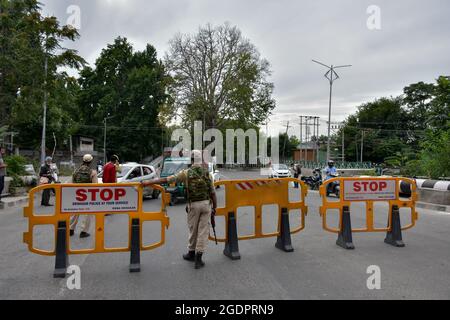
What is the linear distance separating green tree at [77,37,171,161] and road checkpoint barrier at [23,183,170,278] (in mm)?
53159

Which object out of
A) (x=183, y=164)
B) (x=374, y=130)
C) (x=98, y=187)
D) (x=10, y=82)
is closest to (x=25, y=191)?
(x=10, y=82)

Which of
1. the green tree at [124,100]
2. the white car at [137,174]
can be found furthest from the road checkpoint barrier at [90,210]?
the green tree at [124,100]

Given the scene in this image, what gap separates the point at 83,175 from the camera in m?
9.24

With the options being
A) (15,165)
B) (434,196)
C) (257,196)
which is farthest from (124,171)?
(434,196)

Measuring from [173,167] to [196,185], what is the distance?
11.6m

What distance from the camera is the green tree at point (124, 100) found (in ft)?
196

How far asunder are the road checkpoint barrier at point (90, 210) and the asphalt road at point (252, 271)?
336mm

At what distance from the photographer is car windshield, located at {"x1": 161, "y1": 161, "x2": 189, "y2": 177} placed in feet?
58.0

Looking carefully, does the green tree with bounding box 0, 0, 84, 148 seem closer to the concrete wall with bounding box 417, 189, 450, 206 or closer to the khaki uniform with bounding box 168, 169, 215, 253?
the khaki uniform with bounding box 168, 169, 215, 253

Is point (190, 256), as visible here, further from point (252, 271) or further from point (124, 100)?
point (124, 100)

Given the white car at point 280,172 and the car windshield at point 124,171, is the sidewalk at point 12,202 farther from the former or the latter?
the white car at point 280,172

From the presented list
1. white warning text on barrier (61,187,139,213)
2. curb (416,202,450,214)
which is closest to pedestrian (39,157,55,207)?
white warning text on barrier (61,187,139,213)

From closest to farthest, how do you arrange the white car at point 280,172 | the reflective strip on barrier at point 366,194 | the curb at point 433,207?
the reflective strip on barrier at point 366,194 < the curb at point 433,207 < the white car at point 280,172
